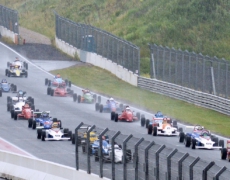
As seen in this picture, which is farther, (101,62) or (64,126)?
(101,62)

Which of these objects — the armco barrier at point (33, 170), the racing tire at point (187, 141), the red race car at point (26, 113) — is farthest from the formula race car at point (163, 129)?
the armco barrier at point (33, 170)

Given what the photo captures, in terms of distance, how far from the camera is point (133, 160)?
14.4 m

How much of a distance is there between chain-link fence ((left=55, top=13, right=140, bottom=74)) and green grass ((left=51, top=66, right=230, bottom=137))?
118cm

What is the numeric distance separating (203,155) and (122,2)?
1957 inches

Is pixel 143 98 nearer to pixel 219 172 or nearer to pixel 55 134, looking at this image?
pixel 55 134

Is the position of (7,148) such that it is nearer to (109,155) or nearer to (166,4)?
(109,155)

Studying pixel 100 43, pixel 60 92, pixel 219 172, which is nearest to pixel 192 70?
pixel 60 92

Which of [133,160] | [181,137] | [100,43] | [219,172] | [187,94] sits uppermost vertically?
[219,172]

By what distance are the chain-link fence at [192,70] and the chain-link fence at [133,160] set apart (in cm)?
1768

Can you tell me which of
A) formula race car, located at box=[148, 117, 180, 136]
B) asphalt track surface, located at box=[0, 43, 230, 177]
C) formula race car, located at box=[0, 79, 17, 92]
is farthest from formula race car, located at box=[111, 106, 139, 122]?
formula race car, located at box=[0, 79, 17, 92]

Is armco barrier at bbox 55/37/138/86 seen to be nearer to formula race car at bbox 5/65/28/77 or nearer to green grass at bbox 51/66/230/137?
green grass at bbox 51/66/230/137

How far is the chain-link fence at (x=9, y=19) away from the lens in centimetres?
5903

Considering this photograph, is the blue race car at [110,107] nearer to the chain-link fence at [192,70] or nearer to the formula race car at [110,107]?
the formula race car at [110,107]

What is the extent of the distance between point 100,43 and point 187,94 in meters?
14.1
